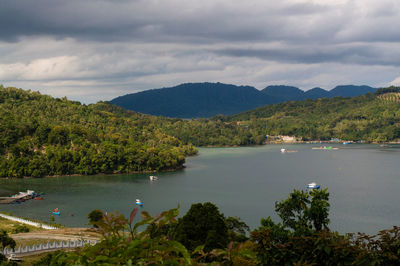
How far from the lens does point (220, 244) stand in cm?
877

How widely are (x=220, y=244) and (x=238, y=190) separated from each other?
54911 millimetres

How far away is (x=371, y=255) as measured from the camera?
9.73 meters

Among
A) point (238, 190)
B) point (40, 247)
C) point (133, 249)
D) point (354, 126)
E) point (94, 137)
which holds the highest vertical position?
point (133, 249)

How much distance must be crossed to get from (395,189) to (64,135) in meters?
63.6

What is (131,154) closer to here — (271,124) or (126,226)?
(126,226)

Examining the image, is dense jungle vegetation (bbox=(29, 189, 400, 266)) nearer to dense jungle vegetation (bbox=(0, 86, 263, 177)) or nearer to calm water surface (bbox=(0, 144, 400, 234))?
calm water surface (bbox=(0, 144, 400, 234))

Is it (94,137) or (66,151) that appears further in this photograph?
(94,137)

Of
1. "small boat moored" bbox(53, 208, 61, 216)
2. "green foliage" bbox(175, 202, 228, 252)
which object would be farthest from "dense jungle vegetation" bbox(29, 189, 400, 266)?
"small boat moored" bbox(53, 208, 61, 216)

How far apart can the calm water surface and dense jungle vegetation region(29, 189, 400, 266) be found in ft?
60.5

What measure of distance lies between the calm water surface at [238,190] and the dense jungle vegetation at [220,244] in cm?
1845

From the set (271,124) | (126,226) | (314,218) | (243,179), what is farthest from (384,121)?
(126,226)

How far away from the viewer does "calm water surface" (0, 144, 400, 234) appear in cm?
4834

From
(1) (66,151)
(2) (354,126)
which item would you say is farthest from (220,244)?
(2) (354,126)

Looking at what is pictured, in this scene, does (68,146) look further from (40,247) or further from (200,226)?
(200,226)
